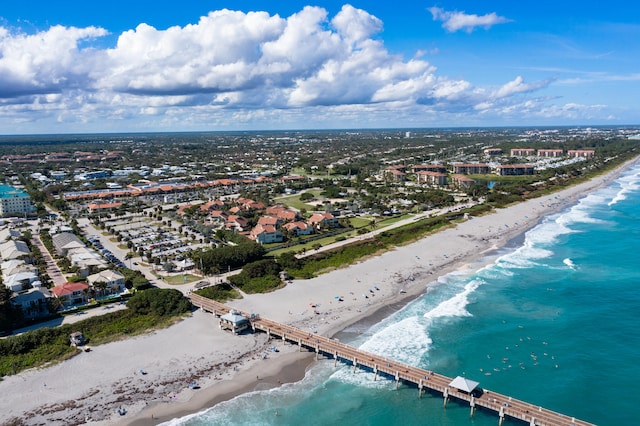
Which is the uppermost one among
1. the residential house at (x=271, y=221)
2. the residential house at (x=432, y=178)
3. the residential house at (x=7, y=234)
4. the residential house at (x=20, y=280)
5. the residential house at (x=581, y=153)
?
the residential house at (x=581, y=153)

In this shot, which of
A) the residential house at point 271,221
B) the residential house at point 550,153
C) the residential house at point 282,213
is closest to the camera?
the residential house at point 271,221

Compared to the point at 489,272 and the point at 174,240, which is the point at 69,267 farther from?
the point at 489,272

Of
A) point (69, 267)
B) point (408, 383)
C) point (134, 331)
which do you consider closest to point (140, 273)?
point (69, 267)

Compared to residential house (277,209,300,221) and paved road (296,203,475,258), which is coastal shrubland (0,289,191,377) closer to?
paved road (296,203,475,258)

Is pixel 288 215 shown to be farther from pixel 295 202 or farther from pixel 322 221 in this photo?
pixel 295 202

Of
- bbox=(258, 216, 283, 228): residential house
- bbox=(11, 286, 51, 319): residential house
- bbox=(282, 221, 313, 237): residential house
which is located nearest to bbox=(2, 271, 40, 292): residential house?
bbox=(11, 286, 51, 319): residential house

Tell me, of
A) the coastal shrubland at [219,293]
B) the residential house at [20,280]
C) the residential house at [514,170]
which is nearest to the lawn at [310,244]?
the coastal shrubland at [219,293]

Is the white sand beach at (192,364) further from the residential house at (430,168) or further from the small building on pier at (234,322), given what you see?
the residential house at (430,168)
